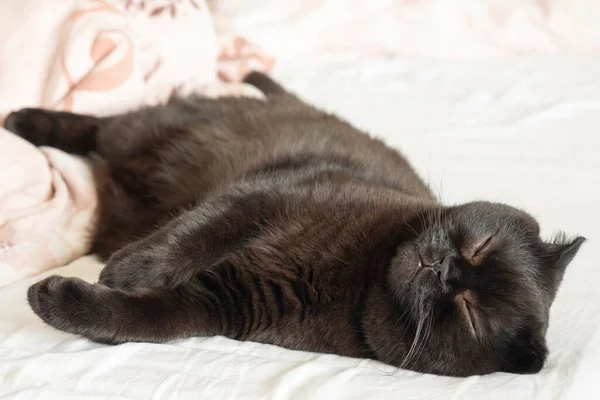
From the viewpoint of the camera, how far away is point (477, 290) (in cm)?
108

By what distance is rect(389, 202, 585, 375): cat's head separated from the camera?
1042 millimetres

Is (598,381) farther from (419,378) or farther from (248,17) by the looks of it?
(248,17)

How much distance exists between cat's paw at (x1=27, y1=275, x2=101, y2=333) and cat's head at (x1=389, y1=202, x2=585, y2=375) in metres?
0.50

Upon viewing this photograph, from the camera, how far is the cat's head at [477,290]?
1.04 metres

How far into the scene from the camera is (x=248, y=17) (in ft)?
8.04

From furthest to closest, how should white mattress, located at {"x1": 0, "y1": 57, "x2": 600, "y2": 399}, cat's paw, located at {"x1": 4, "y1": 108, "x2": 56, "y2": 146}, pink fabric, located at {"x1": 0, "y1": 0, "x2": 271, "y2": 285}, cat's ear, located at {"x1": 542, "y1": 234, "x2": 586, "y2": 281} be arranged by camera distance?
1. cat's paw, located at {"x1": 4, "y1": 108, "x2": 56, "y2": 146}
2. pink fabric, located at {"x1": 0, "y1": 0, "x2": 271, "y2": 285}
3. cat's ear, located at {"x1": 542, "y1": 234, "x2": 586, "y2": 281}
4. white mattress, located at {"x1": 0, "y1": 57, "x2": 600, "y2": 399}

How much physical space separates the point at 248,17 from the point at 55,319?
169 cm

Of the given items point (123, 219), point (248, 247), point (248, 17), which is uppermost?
point (248, 17)

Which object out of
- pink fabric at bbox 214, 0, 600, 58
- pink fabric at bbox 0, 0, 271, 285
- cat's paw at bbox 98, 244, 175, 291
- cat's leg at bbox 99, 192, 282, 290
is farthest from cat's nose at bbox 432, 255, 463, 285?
pink fabric at bbox 214, 0, 600, 58

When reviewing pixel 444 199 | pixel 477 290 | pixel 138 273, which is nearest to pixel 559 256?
pixel 477 290

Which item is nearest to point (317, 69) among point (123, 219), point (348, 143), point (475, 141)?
point (475, 141)

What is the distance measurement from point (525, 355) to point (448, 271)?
0.59 feet

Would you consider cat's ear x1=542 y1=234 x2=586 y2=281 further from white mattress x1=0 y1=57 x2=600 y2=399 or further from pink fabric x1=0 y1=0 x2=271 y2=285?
pink fabric x1=0 y1=0 x2=271 y2=285

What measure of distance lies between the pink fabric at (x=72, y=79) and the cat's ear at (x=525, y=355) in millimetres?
910
